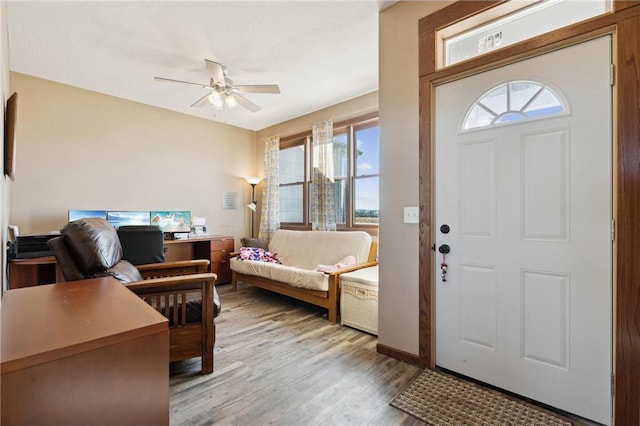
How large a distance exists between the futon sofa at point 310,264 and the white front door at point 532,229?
125 cm

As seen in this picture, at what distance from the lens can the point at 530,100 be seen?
174cm

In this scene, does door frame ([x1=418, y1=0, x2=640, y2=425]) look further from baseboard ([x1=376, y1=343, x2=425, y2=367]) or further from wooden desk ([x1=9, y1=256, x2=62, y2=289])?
wooden desk ([x1=9, y1=256, x2=62, y2=289])

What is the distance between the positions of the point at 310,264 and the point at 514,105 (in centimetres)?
290

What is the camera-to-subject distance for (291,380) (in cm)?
195

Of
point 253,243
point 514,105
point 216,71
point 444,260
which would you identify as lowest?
point 253,243

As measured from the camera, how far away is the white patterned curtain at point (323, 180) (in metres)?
4.20

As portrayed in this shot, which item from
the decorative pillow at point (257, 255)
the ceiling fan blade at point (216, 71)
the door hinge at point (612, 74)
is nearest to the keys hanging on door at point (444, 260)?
the door hinge at point (612, 74)

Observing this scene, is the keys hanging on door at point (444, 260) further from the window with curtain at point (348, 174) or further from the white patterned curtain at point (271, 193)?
the white patterned curtain at point (271, 193)

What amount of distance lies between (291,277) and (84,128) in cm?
317

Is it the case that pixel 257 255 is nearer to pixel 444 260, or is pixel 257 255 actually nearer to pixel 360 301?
pixel 360 301

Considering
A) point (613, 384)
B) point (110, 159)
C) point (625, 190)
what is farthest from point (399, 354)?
point (110, 159)

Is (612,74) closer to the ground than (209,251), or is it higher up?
higher up

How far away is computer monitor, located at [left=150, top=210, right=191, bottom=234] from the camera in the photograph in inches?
162

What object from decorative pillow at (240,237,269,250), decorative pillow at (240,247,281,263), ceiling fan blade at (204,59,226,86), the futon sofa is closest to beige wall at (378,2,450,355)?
the futon sofa
